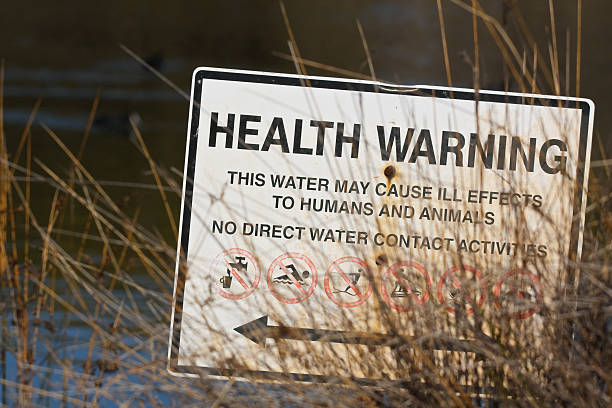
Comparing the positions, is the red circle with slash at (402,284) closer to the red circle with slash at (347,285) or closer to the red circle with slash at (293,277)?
the red circle with slash at (347,285)

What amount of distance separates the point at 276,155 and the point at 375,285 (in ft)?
1.30

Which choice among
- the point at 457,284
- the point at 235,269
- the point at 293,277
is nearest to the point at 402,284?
the point at 457,284

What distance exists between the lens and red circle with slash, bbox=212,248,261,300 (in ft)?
8.47

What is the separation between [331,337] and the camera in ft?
8.26

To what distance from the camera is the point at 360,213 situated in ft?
8.48

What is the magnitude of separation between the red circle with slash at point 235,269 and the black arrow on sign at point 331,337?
2.8 inches

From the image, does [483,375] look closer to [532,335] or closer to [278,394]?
[532,335]

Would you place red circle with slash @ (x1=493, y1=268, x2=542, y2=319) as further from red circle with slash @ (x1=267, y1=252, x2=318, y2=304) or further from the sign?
red circle with slash @ (x1=267, y1=252, x2=318, y2=304)

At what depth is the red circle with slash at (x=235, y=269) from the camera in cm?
258

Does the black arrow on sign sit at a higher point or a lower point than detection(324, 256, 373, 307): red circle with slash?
lower

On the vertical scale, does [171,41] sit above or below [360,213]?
above

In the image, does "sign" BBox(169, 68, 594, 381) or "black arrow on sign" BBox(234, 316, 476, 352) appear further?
"sign" BBox(169, 68, 594, 381)

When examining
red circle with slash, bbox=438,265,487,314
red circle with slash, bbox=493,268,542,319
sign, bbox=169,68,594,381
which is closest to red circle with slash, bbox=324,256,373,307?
sign, bbox=169,68,594,381

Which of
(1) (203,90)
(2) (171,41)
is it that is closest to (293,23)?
(2) (171,41)
